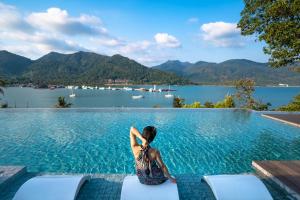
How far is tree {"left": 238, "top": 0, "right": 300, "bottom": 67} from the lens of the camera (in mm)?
7863

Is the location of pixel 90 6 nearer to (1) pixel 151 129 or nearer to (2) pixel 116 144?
(2) pixel 116 144

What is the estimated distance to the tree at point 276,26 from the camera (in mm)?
7863

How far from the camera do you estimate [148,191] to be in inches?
118

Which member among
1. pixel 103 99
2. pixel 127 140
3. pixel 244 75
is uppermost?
pixel 244 75

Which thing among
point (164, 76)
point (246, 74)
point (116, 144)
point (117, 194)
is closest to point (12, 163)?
point (116, 144)

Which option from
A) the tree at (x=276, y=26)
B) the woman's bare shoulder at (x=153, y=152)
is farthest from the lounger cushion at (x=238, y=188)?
the tree at (x=276, y=26)

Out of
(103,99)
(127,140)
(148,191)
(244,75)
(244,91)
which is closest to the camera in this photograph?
(148,191)

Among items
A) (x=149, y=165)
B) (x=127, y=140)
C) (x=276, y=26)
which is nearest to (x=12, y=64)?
(x=127, y=140)

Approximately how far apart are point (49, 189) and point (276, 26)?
27.2ft

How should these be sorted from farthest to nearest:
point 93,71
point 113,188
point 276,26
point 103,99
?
point 93,71 → point 103,99 → point 276,26 → point 113,188

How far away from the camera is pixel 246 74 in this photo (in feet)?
376

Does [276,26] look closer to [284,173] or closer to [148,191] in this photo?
[284,173]

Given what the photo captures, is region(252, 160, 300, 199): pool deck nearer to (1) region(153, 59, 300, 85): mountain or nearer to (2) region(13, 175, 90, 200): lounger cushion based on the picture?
(2) region(13, 175, 90, 200): lounger cushion

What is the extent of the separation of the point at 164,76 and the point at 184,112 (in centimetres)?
8488
